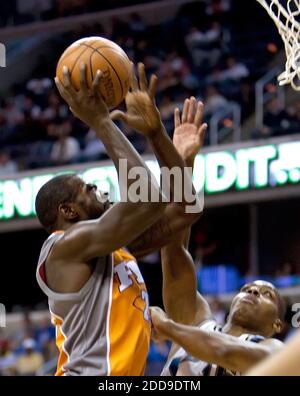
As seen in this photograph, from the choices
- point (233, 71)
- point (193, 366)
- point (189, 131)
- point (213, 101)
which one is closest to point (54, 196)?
point (189, 131)

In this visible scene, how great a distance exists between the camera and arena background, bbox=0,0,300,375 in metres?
10.8

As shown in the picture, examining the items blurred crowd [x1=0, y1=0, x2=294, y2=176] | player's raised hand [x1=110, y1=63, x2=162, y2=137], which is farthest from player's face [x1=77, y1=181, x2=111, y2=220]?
blurred crowd [x1=0, y1=0, x2=294, y2=176]

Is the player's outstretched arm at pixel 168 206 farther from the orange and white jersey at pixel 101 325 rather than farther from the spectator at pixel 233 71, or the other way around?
the spectator at pixel 233 71

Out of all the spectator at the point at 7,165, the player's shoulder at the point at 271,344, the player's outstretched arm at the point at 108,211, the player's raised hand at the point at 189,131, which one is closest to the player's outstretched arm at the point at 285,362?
the player's outstretched arm at the point at 108,211

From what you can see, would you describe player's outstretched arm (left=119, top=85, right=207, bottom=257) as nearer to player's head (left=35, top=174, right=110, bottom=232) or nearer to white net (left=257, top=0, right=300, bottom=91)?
player's head (left=35, top=174, right=110, bottom=232)

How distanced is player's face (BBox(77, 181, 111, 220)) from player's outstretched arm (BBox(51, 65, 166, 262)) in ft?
0.61

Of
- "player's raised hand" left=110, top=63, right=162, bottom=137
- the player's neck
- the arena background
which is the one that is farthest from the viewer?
the arena background

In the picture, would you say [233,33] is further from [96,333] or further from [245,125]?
[96,333]

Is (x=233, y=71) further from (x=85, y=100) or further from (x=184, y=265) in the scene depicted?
(x=85, y=100)

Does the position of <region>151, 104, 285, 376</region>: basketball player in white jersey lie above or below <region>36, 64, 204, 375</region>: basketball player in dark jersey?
below

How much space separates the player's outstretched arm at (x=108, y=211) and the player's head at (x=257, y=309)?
1175 mm

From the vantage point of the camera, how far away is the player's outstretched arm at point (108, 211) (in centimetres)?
322

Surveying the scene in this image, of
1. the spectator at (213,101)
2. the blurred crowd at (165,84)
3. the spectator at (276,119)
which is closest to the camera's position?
the spectator at (276,119)

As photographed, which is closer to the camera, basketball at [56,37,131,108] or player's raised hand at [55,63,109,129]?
player's raised hand at [55,63,109,129]
